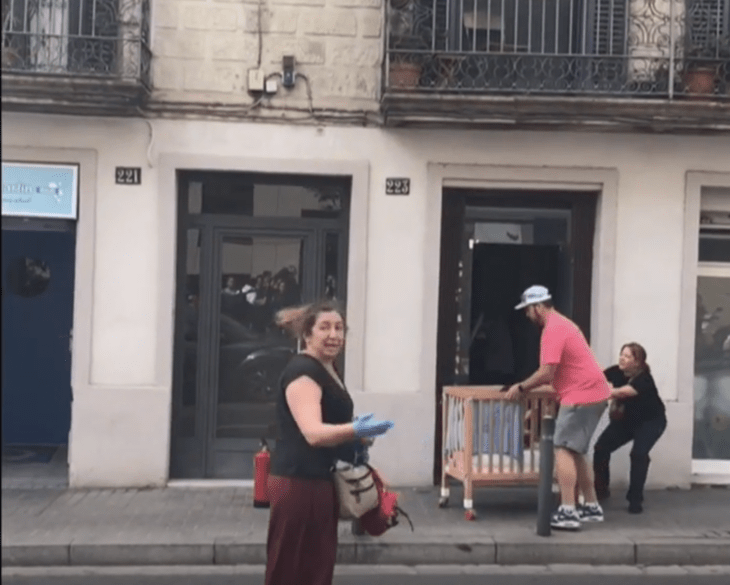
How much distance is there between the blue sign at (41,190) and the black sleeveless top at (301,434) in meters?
6.37

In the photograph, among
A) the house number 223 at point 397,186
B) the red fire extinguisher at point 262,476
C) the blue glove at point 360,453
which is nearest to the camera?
the blue glove at point 360,453

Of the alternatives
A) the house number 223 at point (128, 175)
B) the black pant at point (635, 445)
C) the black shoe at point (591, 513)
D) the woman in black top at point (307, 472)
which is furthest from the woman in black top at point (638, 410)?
the woman in black top at point (307, 472)

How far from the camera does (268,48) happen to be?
10641mm

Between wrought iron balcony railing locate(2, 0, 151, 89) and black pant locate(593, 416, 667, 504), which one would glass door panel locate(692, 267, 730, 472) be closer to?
black pant locate(593, 416, 667, 504)

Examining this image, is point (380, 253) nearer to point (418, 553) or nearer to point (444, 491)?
point (444, 491)

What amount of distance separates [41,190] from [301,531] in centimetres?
669

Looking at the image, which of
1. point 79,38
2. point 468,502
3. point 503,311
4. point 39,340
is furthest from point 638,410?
point 39,340

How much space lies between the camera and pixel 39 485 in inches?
416

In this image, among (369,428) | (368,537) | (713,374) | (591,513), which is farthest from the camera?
(713,374)

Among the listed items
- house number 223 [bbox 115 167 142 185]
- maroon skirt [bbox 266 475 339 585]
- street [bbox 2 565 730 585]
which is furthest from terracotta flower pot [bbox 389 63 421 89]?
maroon skirt [bbox 266 475 339 585]

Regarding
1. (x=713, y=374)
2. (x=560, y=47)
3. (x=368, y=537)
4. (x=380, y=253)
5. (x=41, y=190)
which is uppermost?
(x=560, y=47)

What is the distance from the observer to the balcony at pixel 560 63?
10.2m

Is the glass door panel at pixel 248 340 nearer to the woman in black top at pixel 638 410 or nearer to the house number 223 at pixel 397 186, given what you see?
the house number 223 at pixel 397 186

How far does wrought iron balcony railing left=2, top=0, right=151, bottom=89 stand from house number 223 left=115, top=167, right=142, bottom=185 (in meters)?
0.80
